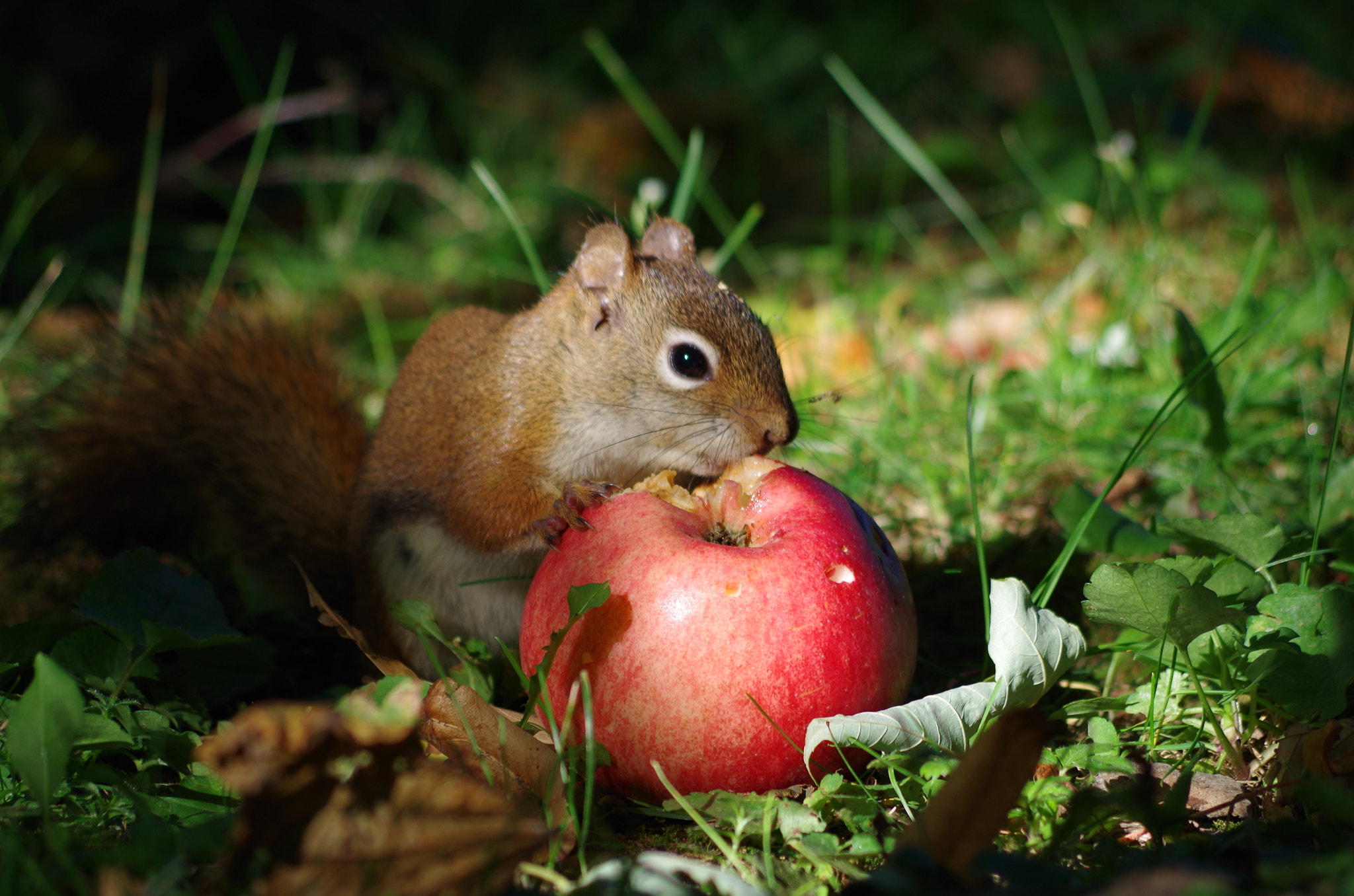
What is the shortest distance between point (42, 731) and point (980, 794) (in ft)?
3.22

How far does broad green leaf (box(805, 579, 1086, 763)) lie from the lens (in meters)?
1.21

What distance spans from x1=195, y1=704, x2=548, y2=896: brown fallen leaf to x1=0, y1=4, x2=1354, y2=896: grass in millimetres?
122

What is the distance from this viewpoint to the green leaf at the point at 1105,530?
1574 mm

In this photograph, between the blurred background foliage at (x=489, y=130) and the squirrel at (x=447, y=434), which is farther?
the blurred background foliage at (x=489, y=130)

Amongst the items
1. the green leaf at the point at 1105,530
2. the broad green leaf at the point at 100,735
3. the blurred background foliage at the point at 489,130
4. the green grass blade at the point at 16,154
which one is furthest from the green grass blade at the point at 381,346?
the green leaf at the point at 1105,530

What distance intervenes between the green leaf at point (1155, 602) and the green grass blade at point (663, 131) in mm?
1480

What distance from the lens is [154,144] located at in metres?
2.69

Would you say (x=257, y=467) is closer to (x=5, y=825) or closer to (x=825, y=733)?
(x=5, y=825)

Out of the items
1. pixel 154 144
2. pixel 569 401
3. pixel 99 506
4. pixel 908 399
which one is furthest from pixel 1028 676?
pixel 154 144

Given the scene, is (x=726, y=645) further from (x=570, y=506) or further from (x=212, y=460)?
(x=212, y=460)

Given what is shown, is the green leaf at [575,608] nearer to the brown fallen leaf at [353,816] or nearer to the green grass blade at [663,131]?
the brown fallen leaf at [353,816]

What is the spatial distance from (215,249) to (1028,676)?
359 centimetres

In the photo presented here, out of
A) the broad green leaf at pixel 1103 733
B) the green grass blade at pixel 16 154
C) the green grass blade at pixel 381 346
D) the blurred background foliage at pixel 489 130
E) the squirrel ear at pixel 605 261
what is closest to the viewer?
the broad green leaf at pixel 1103 733

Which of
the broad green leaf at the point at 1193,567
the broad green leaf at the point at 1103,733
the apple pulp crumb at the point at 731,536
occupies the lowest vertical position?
the broad green leaf at the point at 1103,733
